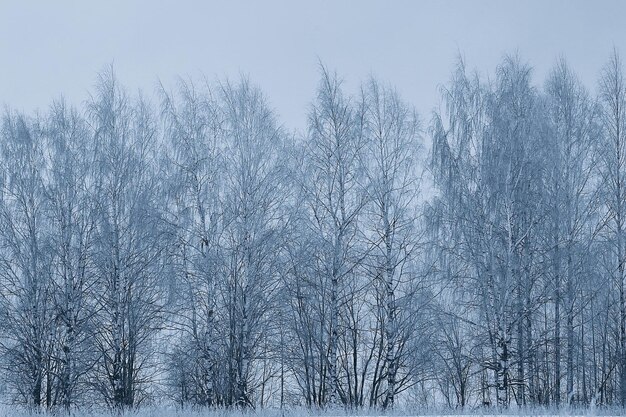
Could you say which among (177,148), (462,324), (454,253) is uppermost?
(177,148)

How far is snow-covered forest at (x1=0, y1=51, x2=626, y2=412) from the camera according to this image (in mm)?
21844

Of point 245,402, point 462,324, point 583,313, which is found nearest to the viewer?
point 245,402

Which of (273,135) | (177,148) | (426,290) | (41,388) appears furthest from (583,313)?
(41,388)

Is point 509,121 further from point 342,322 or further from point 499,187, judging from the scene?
point 342,322

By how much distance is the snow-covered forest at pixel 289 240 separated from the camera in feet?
71.7

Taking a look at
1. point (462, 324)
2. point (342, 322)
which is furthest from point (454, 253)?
point (462, 324)

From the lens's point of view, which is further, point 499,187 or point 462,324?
point 462,324

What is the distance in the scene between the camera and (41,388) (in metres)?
23.7

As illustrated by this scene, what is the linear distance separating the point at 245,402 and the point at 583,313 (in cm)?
1260

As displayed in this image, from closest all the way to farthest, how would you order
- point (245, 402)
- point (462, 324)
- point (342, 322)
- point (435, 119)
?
point (245, 402) < point (435, 119) < point (342, 322) < point (462, 324)

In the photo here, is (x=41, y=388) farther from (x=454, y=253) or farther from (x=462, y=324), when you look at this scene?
(x=462, y=324)

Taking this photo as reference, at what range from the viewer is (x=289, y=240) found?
22.7m

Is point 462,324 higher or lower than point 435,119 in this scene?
lower

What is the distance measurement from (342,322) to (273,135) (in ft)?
21.1
